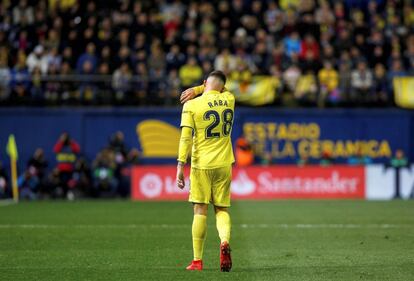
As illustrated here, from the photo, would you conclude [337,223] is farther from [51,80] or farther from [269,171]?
[51,80]

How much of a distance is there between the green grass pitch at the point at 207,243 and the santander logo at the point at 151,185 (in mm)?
4332

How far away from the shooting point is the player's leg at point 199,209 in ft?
32.2

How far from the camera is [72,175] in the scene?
2577 centimetres


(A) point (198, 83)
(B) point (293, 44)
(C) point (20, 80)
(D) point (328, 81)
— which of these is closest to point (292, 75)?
(D) point (328, 81)

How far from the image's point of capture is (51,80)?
2609cm

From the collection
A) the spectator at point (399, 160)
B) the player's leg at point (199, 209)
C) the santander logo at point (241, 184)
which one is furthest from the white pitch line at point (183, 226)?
the spectator at point (399, 160)

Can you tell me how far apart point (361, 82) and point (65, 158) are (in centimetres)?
889

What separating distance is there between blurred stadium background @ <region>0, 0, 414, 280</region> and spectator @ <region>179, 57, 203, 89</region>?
4cm

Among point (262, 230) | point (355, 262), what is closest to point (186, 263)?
point (355, 262)

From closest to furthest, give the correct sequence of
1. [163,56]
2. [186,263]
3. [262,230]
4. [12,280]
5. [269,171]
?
1. [12,280]
2. [186,263]
3. [262,230]
4. [269,171]
5. [163,56]

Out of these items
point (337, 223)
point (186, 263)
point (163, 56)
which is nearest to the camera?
point (186, 263)

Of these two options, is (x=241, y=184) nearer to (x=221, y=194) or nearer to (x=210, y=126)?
(x=221, y=194)

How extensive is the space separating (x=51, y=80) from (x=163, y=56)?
337 cm

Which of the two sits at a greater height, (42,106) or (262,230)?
(42,106)
